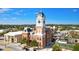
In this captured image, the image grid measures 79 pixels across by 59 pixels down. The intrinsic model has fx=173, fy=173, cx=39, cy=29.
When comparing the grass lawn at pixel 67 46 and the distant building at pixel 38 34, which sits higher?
the distant building at pixel 38 34

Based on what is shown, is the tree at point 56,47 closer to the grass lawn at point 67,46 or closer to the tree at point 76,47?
the grass lawn at point 67,46

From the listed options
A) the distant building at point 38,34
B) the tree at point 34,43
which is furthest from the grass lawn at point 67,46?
the tree at point 34,43

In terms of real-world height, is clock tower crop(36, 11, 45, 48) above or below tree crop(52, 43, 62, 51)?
above

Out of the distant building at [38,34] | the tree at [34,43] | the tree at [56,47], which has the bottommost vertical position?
the tree at [56,47]

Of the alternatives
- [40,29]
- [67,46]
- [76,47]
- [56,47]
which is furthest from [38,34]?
[76,47]

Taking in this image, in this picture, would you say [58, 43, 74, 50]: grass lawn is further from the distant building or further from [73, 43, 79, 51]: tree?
the distant building

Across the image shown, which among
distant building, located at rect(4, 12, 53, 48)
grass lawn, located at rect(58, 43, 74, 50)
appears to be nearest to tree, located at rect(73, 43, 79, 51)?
grass lawn, located at rect(58, 43, 74, 50)

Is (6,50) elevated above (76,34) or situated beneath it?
situated beneath

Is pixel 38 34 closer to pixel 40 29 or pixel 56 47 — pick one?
pixel 40 29

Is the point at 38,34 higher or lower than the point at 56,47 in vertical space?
higher
